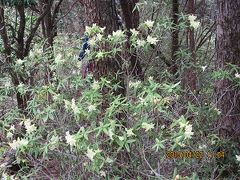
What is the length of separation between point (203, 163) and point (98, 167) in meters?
0.84

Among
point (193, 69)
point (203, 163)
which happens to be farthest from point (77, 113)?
point (193, 69)

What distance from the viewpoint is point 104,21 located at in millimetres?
2906

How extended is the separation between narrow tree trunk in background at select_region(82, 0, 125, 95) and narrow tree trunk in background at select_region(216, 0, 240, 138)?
3.23 ft

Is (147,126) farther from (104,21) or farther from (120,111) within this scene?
(104,21)

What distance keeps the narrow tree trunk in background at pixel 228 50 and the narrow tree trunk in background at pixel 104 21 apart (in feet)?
3.23

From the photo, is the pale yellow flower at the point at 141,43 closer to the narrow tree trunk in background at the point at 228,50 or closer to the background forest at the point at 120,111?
the background forest at the point at 120,111

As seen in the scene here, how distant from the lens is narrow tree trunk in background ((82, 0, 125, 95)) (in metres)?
2.83

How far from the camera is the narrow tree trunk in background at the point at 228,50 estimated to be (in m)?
3.31

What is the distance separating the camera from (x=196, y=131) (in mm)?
2730

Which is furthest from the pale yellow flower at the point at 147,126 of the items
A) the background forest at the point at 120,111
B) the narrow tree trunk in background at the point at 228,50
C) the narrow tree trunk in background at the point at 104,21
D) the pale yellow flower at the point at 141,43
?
the narrow tree trunk in background at the point at 228,50

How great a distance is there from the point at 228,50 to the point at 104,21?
1.18 metres

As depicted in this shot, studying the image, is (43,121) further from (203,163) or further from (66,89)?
(203,163)

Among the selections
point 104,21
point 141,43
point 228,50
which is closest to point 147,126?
point 141,43

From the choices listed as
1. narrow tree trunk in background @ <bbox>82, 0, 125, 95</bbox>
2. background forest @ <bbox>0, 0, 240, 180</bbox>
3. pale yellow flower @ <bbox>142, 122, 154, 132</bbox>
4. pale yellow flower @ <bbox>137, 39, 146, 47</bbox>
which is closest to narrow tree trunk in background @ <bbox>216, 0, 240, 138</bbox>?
Answer: background forest @ <bbox>0, 0, 240, 180</bbox>
